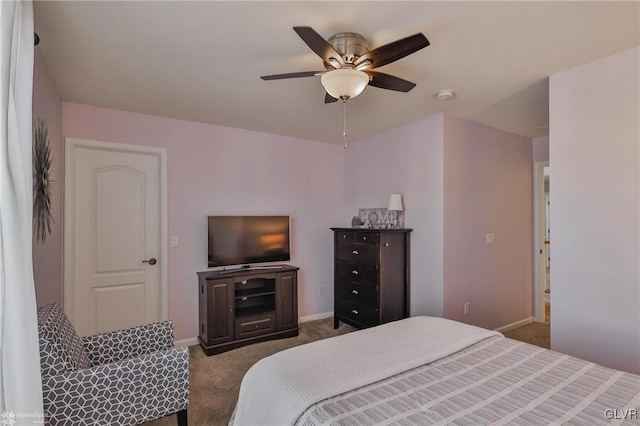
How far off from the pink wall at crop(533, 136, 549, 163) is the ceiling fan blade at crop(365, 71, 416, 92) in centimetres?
309

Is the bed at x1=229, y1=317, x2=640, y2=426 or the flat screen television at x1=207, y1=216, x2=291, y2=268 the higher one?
the flat screen television at x1=207, y1=216, x2=291, y2=268

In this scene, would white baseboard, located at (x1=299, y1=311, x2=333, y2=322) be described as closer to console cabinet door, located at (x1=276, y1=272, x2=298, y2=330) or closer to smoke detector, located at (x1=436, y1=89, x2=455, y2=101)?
console cabinet door, located at (x1=276, y1=272, x2=298, y2=330)

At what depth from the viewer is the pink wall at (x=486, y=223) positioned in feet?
11.0

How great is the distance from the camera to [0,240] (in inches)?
44.9

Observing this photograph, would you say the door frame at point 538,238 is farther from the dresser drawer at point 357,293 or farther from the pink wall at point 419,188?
the dresser drawer at point 357,293

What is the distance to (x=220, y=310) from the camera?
327cm

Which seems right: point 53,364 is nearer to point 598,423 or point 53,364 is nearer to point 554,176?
point 598,423

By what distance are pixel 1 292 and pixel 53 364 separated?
56 cm

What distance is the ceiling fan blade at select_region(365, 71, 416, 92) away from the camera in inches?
76.6

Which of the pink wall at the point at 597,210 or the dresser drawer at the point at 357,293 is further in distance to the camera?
the dresser drawer at the point at 357,293

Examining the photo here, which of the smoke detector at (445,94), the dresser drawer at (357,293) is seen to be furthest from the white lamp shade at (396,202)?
the smoke detector at (445,94)

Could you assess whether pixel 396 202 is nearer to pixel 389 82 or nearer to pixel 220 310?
pixel 389 82

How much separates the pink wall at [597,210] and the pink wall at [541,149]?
205 centimetres

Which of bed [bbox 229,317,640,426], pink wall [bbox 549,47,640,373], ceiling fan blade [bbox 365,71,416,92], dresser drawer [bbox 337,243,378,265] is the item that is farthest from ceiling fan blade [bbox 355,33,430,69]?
dresser drawer [bbox 337,243,378,265]
